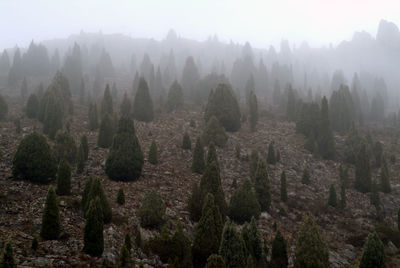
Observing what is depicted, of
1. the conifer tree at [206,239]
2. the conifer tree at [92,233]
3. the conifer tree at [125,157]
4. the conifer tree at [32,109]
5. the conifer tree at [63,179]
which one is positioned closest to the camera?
the conifer tree at [92,233]

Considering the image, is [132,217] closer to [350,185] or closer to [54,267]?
[54,267]

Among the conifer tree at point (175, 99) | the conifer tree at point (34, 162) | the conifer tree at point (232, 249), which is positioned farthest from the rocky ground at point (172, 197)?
the conifer tree at point (175, 99)

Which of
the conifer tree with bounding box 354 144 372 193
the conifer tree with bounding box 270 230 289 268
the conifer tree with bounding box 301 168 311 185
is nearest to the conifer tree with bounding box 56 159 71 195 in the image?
the conifer tree with bounding box 270 230 289 268

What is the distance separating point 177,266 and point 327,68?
156 meters

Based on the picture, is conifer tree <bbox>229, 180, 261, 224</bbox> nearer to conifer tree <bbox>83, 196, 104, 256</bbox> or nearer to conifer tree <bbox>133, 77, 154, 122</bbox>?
conifer tree <bbox>83, 196, 104, 256</bbox>

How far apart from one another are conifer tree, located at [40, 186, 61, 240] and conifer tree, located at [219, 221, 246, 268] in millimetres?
10103

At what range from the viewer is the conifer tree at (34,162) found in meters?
24.6

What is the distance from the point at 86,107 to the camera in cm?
6131

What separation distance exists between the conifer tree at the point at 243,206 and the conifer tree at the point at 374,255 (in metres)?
9.91

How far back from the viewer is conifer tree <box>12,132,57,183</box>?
24567mm

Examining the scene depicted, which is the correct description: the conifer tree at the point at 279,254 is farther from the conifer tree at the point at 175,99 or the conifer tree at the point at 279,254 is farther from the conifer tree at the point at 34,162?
the conifer tree at the point at 175,99

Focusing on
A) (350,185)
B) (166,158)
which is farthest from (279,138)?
(166,158)

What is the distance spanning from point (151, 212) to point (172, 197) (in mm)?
6027

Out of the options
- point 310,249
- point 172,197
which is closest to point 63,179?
point 172,197
